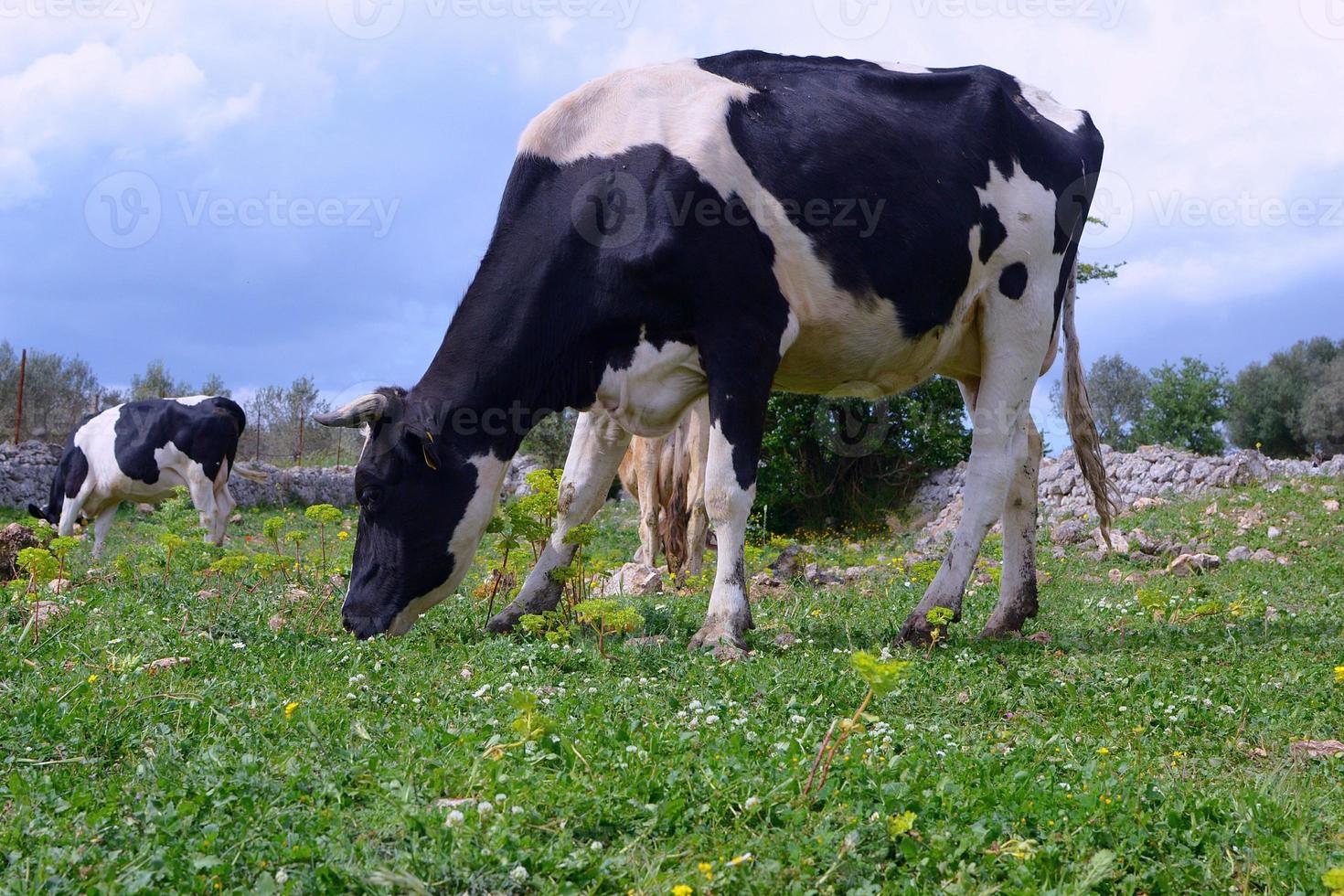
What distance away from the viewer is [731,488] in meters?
6.01

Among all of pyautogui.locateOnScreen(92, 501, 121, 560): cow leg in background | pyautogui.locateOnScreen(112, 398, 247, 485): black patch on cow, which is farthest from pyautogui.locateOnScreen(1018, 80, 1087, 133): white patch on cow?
pyautogui.locateOnScreen(92, 501, 121, 560): cow leg in background

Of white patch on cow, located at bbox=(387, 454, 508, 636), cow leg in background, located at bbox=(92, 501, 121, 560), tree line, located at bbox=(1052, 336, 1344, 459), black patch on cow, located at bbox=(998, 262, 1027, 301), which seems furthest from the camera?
tree line, located at bbox=(1052, 336, 1344, 459)

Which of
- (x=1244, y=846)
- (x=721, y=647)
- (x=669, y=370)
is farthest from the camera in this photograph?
(x=669, y=370)

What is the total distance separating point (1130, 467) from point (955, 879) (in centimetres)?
1760

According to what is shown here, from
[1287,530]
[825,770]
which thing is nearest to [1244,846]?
[825,770]

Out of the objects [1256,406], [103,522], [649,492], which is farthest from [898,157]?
[1256,406]

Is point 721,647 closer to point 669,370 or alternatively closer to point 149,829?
point 669,370

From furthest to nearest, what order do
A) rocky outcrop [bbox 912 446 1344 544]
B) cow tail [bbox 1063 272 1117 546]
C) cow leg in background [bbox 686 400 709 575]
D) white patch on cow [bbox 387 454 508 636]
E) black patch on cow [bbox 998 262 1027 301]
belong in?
1. rocky outcrop [bbox 912 446 1344 544]
2. cow leg in background [bbox 686 400 709 575]
3. cow tail [bbox 1063 272 1117 546]
4. black patch on cow [bbox 998 262 1027 301]
5. white patch on cow [bbox 387 454 508 636]

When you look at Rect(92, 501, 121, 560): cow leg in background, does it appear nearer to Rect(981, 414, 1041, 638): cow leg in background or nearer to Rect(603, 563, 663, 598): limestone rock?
Rect(603, 563, 663, 598): limestone rock

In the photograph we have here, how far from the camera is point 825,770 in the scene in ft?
10.6

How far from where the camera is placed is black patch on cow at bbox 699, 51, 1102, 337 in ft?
20.7

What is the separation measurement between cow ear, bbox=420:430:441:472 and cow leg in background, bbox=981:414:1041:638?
12.4 ft

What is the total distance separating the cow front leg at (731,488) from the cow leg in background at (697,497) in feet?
14.4

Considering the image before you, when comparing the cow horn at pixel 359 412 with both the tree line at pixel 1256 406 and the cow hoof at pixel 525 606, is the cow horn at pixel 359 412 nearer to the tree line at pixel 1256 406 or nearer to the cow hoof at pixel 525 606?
the cow hoof at pixel 525 606
